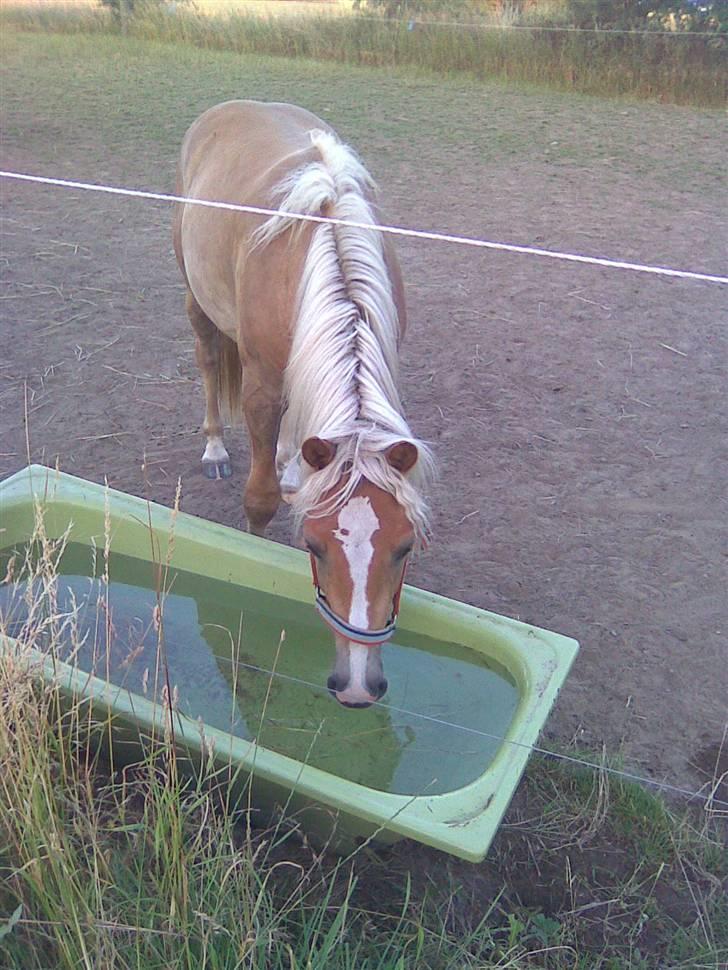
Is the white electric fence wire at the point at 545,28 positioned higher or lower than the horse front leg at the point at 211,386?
higher

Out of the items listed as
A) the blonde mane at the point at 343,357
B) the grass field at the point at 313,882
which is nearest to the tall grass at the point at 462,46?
the grass field at the point at 313,882

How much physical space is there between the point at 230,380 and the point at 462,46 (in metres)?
7.33

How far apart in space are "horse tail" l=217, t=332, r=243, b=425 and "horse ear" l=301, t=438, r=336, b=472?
1522 mm

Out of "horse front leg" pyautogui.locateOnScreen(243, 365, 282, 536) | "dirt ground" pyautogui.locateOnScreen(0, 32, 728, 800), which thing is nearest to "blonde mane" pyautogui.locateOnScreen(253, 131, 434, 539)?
"horse front leg" pyautogui.locateOnScreen(243, 365, 282, 536)

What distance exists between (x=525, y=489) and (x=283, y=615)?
4.35ft

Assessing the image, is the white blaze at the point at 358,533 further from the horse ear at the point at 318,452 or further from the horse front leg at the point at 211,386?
the horse front leg at the point at 211,386

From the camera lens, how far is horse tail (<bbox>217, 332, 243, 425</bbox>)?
3359mm

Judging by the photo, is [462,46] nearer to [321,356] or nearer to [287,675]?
[321,356]

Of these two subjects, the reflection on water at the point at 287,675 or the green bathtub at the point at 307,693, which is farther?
the reflection on water at the point at 287,675

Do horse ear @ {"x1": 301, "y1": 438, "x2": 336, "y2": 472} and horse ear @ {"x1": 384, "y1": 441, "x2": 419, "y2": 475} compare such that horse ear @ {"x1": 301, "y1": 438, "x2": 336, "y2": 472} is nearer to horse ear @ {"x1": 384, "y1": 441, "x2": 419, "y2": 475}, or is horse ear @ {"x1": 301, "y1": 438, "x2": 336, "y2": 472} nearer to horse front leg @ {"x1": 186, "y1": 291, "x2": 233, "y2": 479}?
horse ear @ {"x1": 384, "y1": 441, "x2": 419, "y2": 475}

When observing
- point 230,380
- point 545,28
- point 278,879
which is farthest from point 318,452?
point 545,28

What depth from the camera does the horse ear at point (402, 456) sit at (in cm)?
185

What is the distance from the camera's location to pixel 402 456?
1872 millimetres

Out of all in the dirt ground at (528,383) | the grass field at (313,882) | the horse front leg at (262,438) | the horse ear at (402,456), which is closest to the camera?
the grass field at (313,882)
